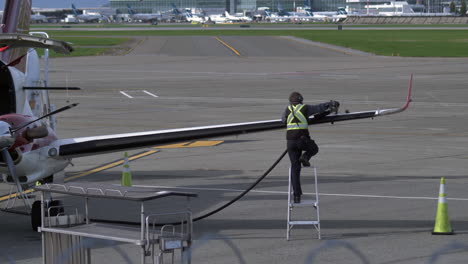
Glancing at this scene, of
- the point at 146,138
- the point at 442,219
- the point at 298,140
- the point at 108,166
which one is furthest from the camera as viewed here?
the point at 108,166

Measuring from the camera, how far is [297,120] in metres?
15.0

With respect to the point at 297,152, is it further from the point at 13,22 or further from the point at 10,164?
the point at 13,22

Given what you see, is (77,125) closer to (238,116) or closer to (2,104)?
(238,116)

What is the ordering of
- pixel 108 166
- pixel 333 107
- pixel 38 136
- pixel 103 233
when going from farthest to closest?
pixel 108 166 < pixel 333 107 < pixel 38 136 < pixel 103 233

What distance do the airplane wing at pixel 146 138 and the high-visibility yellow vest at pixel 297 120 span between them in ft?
0.60

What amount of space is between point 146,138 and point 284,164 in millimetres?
8205

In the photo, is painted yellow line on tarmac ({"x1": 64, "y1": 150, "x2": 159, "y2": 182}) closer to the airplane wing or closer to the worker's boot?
the airplane wing

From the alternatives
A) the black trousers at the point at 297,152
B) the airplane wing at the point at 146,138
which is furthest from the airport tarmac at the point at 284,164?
the airplane wing at the point at 146,138

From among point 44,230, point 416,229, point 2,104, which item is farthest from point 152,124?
point 44,230

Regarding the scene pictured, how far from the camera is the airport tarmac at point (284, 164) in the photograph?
1308 cm

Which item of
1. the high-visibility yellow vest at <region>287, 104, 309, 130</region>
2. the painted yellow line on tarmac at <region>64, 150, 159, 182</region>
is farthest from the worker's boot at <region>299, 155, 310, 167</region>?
the painted yellow line on tarmac at <region>64, 150, 159, 182</region>

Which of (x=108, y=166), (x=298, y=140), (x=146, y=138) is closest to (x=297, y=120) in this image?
(x=298, y=140)

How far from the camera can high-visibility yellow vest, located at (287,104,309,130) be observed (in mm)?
15039

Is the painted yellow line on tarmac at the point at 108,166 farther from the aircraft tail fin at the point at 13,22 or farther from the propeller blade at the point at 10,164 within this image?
the propeller blade at the point at 10,164
